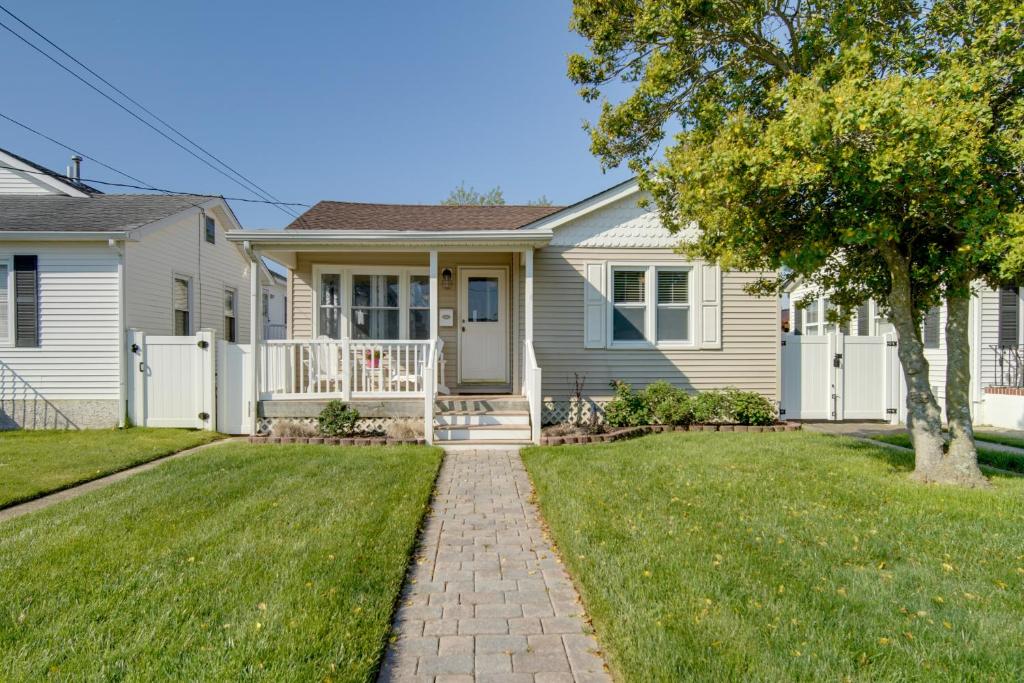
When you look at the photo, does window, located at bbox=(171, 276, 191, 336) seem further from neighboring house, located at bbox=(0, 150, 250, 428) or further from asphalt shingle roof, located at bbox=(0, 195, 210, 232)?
neighboring house, located at bbox=(0, 150, 250, 428)

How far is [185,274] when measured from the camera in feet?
38.0

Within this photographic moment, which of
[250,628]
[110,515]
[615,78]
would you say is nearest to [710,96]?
[615,78]

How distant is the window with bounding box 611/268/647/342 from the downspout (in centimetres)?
847

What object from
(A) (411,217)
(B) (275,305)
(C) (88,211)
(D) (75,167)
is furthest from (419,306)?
(B) (275,305)

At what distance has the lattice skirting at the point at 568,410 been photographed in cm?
917

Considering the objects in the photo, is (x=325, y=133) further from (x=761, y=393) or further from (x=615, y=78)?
(x=761, y=393)

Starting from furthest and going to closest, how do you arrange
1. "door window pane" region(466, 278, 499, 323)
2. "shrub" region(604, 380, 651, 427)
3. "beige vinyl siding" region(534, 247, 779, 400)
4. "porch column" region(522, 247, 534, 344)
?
1. "door window pane" region(466, 278, 499, 323)
2. "beige vinyl siding" region(534, 247, 779, 400)
3. "shrub" region(604, 380, 651, 427)
4. "porch column" region(522, 247, 534, 344)

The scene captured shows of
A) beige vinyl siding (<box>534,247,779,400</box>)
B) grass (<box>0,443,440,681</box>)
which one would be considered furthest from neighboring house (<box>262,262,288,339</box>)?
grass (<box>0,443,440,681</box>)

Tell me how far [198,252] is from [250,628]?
1182 cm

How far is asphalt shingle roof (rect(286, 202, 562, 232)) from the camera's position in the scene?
9938 mm

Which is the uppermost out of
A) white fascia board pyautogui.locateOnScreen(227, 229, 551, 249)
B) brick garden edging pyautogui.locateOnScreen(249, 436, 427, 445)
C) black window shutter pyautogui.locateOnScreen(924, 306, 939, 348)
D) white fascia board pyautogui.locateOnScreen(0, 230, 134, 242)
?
white fascia board pyautogui.locateOnScreen(0, 230, 134, 242)

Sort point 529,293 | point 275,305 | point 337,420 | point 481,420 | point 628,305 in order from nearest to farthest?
1. point 337,420
2. point 481,420
3. point 529,293
4. point 628,305
5. point 275,305

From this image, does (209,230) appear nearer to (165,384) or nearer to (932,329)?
(165,384)

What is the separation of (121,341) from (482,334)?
6215 millimetres
